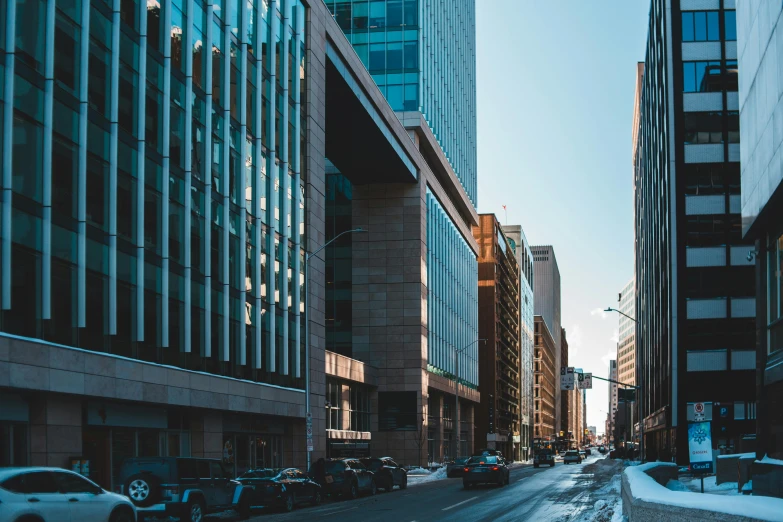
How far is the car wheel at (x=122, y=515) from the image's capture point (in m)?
19.3


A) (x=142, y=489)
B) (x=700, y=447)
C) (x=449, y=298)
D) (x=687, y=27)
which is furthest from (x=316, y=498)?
(x=449, y=298)

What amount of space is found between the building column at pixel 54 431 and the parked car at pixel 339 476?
10.9 metres

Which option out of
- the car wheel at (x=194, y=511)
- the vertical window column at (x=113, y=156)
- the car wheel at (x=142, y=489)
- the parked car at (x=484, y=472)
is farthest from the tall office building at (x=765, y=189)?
the vertical window column at (x=113, y=156)

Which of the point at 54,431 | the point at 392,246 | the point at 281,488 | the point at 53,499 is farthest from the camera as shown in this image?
the point at 392,246

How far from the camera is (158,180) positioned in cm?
3372

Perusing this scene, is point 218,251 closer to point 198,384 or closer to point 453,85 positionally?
point 198,384

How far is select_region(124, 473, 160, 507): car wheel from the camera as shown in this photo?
2355 centimetres

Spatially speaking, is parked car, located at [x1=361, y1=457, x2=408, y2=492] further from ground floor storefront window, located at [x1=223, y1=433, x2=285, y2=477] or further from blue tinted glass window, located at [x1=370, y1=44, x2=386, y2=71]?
blue tinted glass window, located at [x1=370, y1=44, x2=386, y2=71]

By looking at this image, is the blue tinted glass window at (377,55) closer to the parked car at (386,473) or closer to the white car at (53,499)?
the parked car at (386,473)

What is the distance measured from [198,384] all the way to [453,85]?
59.2m

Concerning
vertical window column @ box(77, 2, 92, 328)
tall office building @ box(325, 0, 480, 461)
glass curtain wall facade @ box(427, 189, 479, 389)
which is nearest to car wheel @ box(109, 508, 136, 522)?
vertical window column @ box(77, 2, 92, 328)

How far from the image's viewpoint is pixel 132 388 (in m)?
31.3

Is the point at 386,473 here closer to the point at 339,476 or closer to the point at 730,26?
the point at 339,476

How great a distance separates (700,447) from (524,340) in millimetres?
156027
